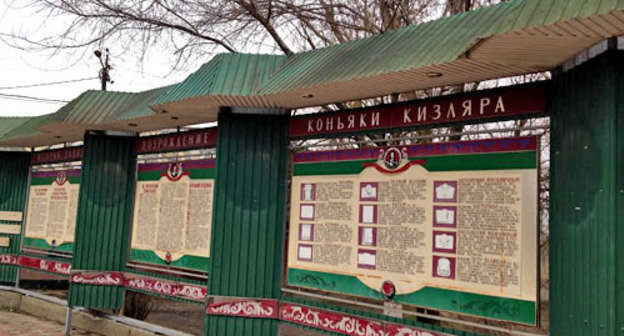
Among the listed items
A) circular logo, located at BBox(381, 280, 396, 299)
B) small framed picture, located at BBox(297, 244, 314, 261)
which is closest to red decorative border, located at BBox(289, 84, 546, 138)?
small framed picture, located at BBox(297, 244, 314, 261)

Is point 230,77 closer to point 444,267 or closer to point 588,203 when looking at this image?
point 444,267

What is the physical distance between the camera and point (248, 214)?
7227 mm

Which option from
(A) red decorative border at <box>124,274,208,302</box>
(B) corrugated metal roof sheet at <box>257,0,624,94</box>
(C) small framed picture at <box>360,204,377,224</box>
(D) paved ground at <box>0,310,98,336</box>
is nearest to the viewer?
(B) corrugated metal roof sheet at <box>257,0,624,94</box>

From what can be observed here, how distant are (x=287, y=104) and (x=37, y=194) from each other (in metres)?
7.74

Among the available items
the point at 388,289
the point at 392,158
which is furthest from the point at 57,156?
the point at 388,289

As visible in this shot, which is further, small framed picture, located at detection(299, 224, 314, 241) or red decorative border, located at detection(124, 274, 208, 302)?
red decorative border, located at detection(124, 274, 208, 302)

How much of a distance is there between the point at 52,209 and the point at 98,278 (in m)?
2.84

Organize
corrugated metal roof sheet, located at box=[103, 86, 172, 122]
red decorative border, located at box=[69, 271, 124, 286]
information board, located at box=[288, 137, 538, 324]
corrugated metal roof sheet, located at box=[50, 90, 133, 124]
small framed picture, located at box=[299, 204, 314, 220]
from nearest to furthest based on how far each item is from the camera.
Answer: information board, located at box=[288, 137, 538, 324] → small framed picture, located at box=[299, 204, 314, 220] → corrugated metal roof sheet, located at box=[103, 86, 172, 122] → corrugated metal roof sheet, located at box=[50, 90, 133, 124] → red decorative border, located at box=[69, 271, 124, 286]

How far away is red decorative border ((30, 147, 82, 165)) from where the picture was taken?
37.3 feet

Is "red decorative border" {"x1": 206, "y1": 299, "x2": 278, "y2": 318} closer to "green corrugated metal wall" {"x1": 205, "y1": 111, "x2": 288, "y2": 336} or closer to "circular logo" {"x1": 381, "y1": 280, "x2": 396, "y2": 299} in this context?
"green corrugated metal wall" {"x1": 205, "y1": 111, "x2": 288, "y2": 336}

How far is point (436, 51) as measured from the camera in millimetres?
4961

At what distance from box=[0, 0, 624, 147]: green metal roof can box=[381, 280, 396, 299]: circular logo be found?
79.0 inches

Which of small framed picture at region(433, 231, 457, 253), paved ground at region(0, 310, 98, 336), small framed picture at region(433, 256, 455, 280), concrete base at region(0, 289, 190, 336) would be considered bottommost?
paved ground at region(0, 310, 98, 336)

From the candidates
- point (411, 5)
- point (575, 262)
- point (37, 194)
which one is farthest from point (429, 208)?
point (37, 194)
